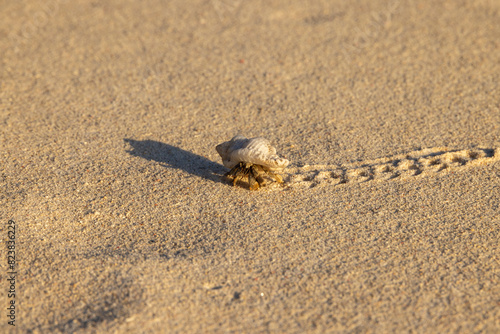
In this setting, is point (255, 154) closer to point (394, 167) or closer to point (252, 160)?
point (252, 160)

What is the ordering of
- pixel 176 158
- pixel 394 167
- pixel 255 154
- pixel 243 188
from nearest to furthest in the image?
1. pixel 255 154
2. pixel 243 188
3. pixel 394 167
4. pixel 176 158

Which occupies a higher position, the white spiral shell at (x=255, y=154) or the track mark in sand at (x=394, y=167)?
the white spiral shell at (x=255, y=154)

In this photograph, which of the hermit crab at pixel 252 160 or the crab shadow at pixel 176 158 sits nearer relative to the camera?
the hermit crab at pixel 252 160

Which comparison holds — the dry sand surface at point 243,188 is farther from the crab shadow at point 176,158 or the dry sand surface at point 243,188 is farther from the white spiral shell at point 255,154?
the white spiral shell at point 255,154

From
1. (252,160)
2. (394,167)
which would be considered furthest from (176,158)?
(394,167)

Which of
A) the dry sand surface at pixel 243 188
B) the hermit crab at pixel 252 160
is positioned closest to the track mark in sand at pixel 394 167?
the dry sand surface at pixel 243 188

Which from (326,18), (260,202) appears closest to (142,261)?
(260,202)

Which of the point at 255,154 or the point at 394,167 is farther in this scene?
the point at 394,167

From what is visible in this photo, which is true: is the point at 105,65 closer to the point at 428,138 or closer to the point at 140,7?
the point at 140,7

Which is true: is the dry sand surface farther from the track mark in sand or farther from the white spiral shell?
the white spiral shell
